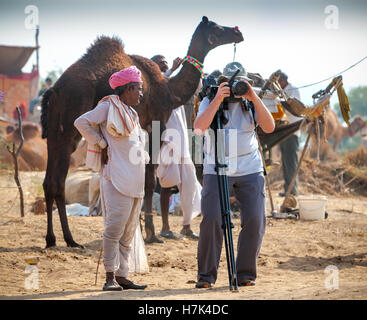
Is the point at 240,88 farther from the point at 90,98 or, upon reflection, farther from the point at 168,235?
the point at 168,235

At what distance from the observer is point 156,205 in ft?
35.2

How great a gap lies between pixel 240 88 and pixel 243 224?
1.22m

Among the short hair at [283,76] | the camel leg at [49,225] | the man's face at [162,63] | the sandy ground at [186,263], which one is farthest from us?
the short hair at [283,76]

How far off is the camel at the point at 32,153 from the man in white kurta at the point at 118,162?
9643 millimetres

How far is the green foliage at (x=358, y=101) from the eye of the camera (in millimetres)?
69000

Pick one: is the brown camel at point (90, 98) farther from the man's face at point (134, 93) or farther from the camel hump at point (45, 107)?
the man's face at point (134, 93)

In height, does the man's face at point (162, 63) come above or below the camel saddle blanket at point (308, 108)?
above

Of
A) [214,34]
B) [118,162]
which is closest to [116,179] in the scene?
[118,162]

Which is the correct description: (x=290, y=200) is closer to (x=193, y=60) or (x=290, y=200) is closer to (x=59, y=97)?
(x=193, y=60)

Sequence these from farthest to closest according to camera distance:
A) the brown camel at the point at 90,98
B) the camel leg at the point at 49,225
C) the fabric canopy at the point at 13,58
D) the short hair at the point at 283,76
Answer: the fabric canopy at the point at 13,58, the short hair at the point at 283,76, the brown camel at the point at 90,98, the camel leg at the point at 49,225

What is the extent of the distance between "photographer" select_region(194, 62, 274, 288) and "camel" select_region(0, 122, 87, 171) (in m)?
9.82

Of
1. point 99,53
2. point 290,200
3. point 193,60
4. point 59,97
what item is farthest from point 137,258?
point 290,200

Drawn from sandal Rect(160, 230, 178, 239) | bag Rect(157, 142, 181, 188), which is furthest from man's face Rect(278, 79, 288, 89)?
sandal Rect(160, 230, 178, 239)

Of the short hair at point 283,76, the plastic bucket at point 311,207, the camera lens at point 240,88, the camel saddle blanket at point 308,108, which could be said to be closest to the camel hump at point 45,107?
the camera lens at point 240,88
